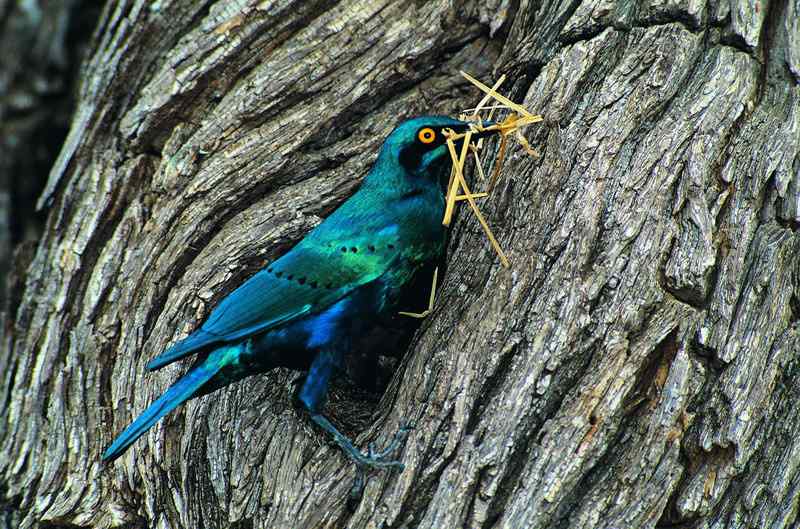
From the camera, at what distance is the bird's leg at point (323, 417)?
3137 mm

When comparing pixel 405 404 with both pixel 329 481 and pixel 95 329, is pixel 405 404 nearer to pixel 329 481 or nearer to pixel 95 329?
pixel 329 481

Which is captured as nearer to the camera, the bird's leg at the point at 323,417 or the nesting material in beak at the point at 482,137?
the bird's leg at the point at 323,417

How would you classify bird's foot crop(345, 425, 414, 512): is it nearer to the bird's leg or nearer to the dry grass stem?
the bird's leg

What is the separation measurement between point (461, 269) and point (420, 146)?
558mm

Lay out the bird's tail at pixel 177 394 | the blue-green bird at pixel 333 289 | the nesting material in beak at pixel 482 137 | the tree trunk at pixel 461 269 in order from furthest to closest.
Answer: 1. the nesting material in beak at pixel 482 137
2. the blue-green bird at pixel 333 289
3. the bird's tail at pixel 177 394
4. the tree trunk at pixel 461 269

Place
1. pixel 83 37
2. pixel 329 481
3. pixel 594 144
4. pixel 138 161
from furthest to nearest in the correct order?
pixel 83 37 → pixel 138 161 → pixel 594 144 → pixel 329 481

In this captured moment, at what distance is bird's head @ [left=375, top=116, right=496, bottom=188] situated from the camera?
365cm

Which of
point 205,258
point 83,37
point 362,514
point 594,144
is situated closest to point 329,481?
point 362,514

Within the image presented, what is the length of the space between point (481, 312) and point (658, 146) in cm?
90

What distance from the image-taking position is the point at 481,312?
3279 mm

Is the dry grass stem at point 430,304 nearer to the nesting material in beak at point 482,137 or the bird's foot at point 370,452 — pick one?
the nesting material in beak at point 482,137

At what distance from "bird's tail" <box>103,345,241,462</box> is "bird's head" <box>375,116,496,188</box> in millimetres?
981

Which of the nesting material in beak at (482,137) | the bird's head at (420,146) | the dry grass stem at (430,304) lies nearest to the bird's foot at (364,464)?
the dry grass stem at (430,304)

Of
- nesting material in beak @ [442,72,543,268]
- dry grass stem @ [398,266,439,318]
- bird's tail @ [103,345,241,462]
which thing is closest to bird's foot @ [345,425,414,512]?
dry grass stem @ [398,266,439,318]
